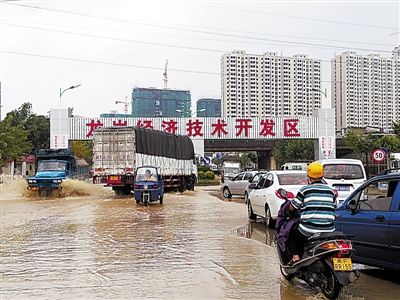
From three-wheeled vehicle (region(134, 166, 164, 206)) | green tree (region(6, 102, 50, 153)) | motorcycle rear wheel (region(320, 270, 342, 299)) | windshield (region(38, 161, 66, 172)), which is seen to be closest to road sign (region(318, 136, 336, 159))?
windshield (region(38, 161, 66, 172))

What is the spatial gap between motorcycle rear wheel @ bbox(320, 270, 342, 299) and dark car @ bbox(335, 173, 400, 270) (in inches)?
36.4

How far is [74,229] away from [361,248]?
8.61 meters

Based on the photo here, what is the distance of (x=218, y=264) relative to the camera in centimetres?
973

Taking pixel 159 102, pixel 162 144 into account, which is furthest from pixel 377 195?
pixel 159 102

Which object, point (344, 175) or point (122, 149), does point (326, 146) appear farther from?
point (344, 175)

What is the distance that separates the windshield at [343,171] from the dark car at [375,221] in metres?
6.66

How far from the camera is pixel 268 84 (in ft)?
201

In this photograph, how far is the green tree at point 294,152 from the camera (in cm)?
7388

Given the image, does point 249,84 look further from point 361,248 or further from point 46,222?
point 361,248

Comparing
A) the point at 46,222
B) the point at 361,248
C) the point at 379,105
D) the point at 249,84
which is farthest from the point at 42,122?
the point at 361,248

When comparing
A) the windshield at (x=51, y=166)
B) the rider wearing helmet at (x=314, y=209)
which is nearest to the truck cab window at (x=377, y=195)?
the rider wearing helmet at (x=314, y=209)

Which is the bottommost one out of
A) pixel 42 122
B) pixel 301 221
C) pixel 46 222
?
pixel 46 222

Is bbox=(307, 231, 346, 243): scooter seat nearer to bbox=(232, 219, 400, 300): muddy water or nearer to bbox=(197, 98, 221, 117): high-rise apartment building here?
bbox=(232, 219, 400, 300): muddy water

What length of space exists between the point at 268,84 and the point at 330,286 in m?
55.0
